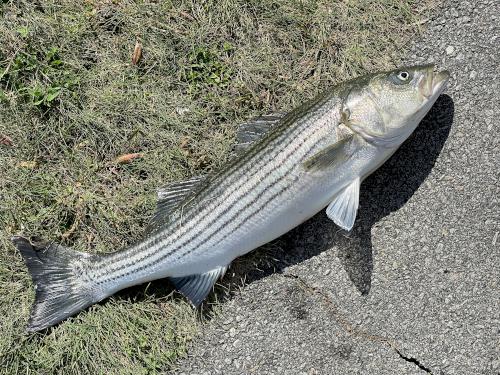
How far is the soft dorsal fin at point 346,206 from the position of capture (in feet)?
14.0

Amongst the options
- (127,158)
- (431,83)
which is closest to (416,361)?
(431,83)

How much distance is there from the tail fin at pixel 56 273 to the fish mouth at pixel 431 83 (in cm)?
266

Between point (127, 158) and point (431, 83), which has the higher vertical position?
point (431, 83)

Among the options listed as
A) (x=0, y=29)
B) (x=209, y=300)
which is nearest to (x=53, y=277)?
(x=209, y=300)

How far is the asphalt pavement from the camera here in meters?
4.61

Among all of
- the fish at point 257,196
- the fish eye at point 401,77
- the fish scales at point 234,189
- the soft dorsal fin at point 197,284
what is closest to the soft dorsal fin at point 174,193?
the fish at point 257,196

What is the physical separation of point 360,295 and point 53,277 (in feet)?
7.59

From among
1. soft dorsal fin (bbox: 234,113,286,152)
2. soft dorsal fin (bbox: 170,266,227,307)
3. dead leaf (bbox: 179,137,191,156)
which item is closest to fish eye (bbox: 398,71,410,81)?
soft dorsal fin (bbox: 234,113,286,152)

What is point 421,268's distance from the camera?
15.3 ft

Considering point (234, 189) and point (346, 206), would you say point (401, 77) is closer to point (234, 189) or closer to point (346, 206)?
point (346, 206)

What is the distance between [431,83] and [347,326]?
1911 mm

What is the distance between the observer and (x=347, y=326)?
471cm

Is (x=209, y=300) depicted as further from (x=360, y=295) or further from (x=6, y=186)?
(x=6, y=186)

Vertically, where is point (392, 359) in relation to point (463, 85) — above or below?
below
